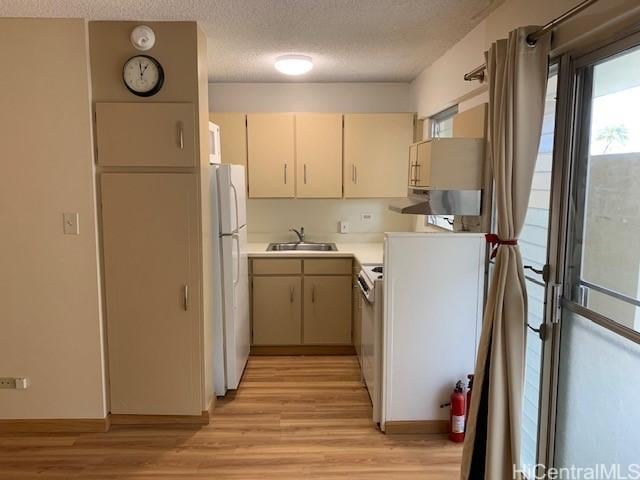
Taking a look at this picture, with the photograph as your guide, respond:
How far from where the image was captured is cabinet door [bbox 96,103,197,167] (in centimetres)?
306

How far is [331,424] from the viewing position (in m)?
3.35

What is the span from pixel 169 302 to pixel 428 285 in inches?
62.7

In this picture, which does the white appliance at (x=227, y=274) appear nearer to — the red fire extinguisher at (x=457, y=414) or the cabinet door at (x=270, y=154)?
the cabinet door at (x=270, y=154)

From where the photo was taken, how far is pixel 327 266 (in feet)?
15.0

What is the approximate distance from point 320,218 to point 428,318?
2386mm

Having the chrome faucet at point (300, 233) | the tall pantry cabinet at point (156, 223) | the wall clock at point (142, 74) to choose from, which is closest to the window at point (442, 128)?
the chrome faucet at point (300, 233)

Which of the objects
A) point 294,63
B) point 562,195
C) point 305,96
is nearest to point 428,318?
point 562,195

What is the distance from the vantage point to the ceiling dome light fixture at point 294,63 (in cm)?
395

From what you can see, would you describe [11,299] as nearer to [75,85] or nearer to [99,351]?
[99,351]

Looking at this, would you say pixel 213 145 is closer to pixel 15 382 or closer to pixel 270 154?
pixel 270 154

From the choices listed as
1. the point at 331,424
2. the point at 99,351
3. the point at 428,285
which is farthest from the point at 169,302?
the point at 428,285

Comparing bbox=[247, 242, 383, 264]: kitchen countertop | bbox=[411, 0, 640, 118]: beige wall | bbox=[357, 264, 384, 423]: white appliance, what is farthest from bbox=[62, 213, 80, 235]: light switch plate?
bbox=[411, 0, 640, 118]: beige wall

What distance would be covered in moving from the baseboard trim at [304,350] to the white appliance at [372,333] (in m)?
0.74

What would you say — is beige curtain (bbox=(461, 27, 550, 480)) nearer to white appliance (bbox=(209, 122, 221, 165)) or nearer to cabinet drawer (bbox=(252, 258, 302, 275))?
white appliance (bbox=(209, 122, 221, 165))
